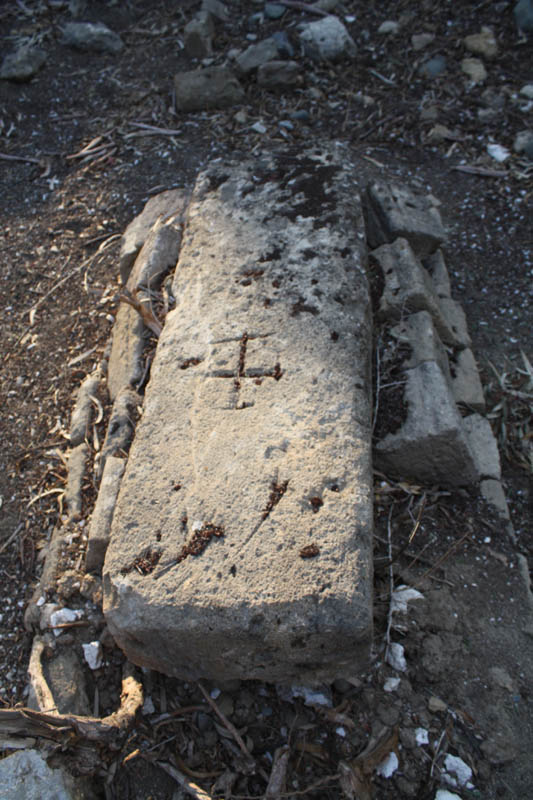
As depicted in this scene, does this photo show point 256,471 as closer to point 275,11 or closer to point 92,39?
point 275,11

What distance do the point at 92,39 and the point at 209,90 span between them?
132 centimetres

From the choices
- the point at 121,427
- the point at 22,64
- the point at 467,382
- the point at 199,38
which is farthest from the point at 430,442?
the point at 22,64

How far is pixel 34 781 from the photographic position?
1747 millimetres

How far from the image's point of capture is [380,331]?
265 cm

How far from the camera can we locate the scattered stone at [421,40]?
4.44m

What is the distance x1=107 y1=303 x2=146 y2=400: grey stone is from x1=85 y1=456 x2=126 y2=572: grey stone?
0.45 m

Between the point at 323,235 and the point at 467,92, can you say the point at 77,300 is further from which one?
the point at 467,92

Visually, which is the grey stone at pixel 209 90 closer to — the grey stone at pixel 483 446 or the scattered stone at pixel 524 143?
the scattered stone at pixel 524 143

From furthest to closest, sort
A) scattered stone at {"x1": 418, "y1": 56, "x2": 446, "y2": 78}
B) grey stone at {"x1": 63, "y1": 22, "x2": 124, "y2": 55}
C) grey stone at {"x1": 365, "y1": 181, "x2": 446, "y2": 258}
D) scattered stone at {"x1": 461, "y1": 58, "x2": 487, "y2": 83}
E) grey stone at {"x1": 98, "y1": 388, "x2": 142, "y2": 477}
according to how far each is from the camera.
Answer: grey stone at {"x1": 63, "y1": 22, "x2": 124, "y2": 55}
scattered stone at {"x1": 418, "y1": 56, "x2": 446, "y2": 78}
scattered stone at {"x1": 461, "y1": 58, "x2": 487, "y2": 83}
grey stone at {"x1": 365, "y1": 181, "x2": 446, "y2": 258}
grey stone at {"x1": 98, "y1": 388, "x2": 142, "y2": 477}

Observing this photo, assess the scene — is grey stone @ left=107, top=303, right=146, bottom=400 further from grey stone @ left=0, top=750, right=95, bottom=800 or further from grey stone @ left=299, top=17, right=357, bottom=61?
grey stone @ left=299, top=17, right=357, bottom=61

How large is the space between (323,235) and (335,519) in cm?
127

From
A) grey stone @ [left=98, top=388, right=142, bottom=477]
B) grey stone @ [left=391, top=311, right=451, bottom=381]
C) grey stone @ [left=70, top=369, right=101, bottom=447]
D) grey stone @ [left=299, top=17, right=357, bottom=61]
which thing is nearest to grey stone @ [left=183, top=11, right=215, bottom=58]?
grey stone @ [left=299, top=17, right=357, bottom=61]

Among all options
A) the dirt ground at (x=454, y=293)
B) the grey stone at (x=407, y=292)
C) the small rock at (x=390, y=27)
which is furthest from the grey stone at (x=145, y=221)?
the small rock at (x=390, y=27)

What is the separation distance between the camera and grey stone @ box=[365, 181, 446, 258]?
9.90ft
